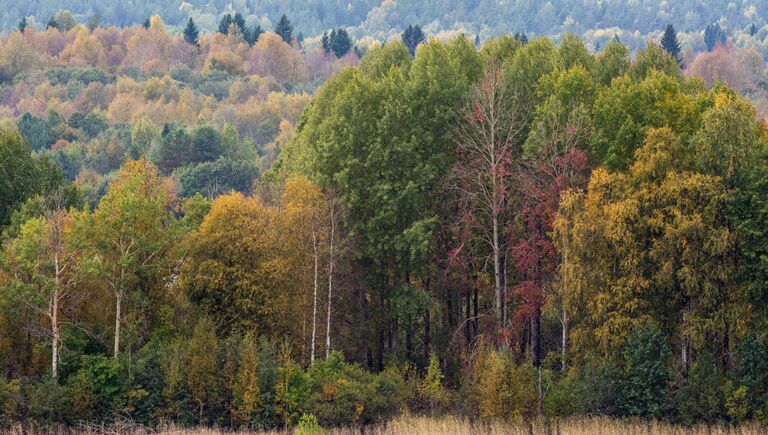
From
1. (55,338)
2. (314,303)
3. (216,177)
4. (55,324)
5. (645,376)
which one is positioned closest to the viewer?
(645,376)

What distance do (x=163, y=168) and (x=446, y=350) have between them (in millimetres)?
65941

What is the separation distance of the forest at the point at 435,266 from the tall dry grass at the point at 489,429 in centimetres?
54

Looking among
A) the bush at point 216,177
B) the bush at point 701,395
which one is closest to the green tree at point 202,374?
the bush at point 701,395

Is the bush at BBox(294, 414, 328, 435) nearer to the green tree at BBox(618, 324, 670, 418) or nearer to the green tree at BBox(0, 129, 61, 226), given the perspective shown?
the green tree at BBox(618, 324, 670, 418)

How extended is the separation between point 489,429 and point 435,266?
10.3 meters

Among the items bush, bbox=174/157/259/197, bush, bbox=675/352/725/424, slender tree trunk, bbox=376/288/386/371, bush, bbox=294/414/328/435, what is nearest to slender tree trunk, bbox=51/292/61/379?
bush, bbox=294/414/328/435

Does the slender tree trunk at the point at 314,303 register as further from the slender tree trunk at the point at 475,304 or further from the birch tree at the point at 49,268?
the birch tree at the point at 49,268

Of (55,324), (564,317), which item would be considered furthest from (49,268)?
(564,317)

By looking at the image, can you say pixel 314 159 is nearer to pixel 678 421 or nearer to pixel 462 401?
pixel 462 401

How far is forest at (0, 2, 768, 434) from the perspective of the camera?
4956 centimetres

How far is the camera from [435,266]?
57688 mm

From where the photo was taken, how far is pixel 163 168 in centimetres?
11850

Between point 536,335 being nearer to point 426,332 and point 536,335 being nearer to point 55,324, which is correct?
point 426,332

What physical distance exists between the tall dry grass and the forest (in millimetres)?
539
